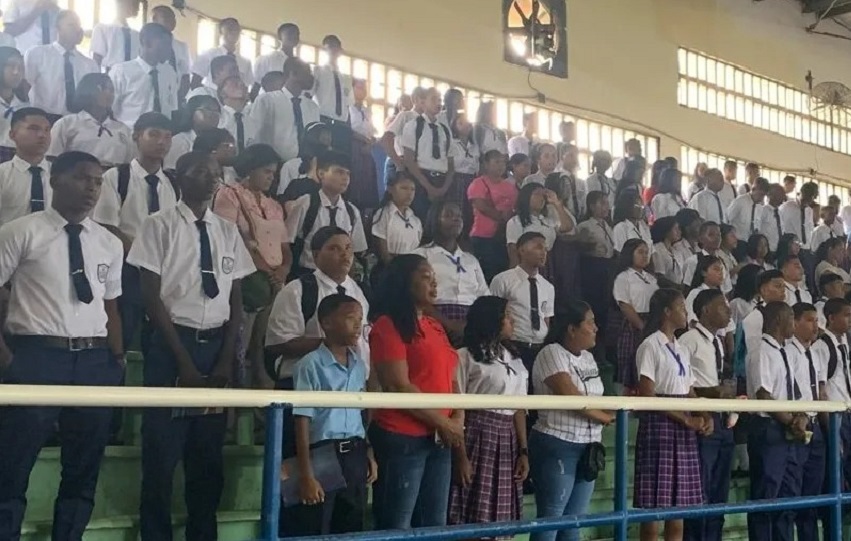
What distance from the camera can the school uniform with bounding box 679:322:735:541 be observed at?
4688mm

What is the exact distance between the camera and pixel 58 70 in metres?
5.54

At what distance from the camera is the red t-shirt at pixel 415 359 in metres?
3.53

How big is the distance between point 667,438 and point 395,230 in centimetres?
204

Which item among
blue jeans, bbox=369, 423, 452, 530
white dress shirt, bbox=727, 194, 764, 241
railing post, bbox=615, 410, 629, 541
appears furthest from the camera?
white dress shirt, bbox=727, 194, 764, 241

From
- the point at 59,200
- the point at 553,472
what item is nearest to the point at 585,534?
the point at 553,472

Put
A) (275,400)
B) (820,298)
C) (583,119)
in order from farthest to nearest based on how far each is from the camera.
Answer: (583,119), (820,298), (275,400)

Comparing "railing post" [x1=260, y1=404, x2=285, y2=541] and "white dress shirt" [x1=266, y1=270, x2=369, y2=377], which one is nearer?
"railing post" [x1=260, y1=404, x2=285, y2=541]

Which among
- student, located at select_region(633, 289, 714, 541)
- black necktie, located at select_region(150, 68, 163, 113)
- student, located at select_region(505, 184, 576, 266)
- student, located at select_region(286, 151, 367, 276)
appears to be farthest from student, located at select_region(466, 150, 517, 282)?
black necktie, located at select_region(150, 68, 163, 113)

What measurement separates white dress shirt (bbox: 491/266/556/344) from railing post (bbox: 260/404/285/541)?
11.3 feet

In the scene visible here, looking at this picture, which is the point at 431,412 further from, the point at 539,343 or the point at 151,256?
the point at 539,343

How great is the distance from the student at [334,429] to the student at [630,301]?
2.73 metres

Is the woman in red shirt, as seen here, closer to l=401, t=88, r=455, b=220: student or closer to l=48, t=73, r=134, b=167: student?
l=48, t=73, r=134, b=167: student

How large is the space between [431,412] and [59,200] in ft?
4.96

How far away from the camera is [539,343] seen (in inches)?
213
